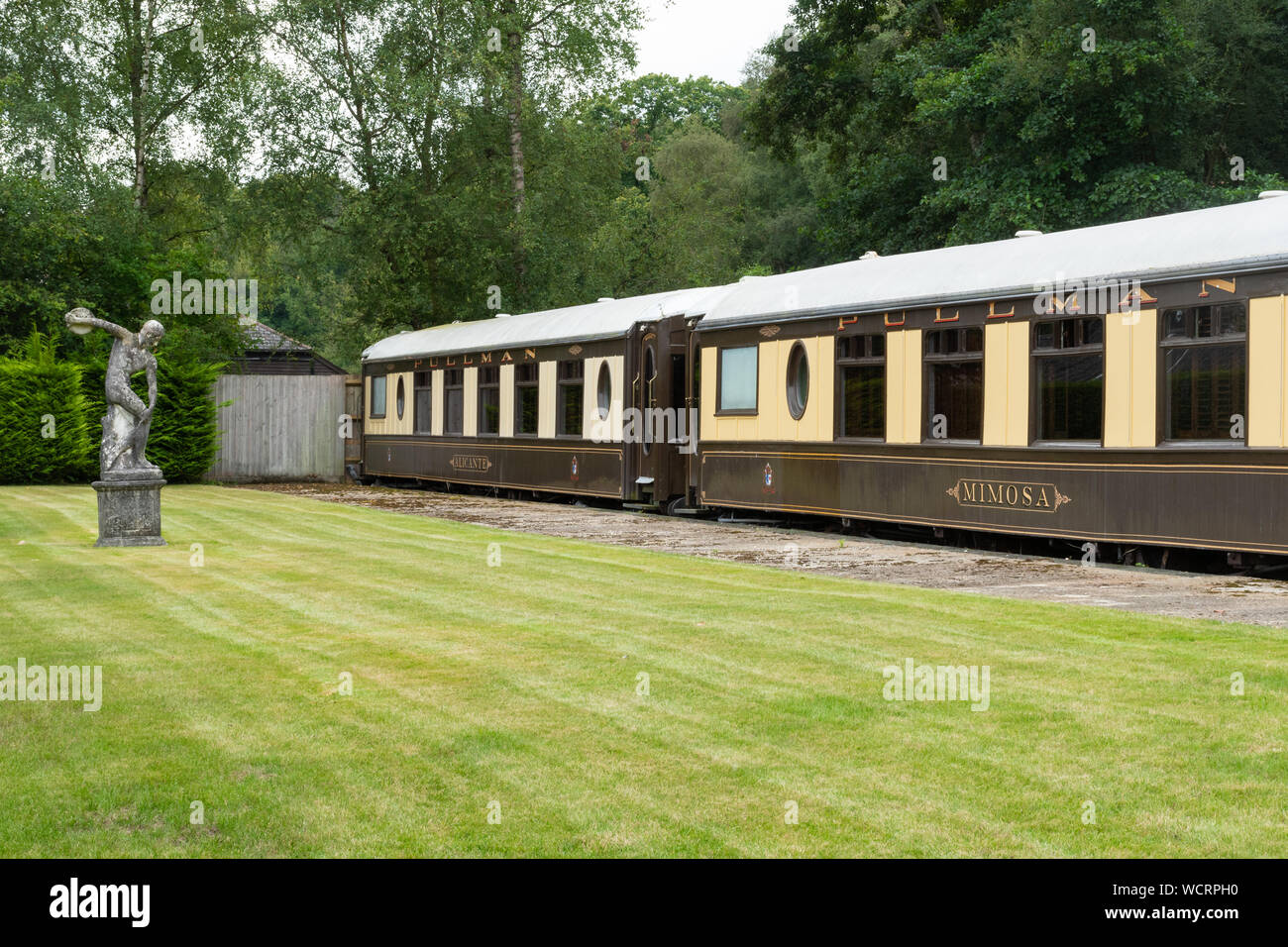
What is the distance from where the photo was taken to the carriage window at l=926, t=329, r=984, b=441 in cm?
1609

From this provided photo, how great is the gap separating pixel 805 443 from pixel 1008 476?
12.3 ft

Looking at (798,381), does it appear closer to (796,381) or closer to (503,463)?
(796,381)

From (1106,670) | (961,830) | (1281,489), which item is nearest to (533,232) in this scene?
(1281,489)

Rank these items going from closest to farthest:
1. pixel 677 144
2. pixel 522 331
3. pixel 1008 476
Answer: pixel 1008 476, pixel 522 331, pixel 677 144

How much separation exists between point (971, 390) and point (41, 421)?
65.1 ft

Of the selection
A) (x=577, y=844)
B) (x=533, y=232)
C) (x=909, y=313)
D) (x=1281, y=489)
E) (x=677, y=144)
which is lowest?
(x=577, y=844)

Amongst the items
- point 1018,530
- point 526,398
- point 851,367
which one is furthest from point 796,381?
point 526,398

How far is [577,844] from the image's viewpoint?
5.13m

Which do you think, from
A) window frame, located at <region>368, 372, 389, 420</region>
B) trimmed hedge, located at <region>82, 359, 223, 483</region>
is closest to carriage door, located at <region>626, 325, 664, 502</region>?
window frame, located at <region>368, 372, 389, 420</region>

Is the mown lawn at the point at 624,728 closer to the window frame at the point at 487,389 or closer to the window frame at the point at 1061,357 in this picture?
the window frame at the point at 1061,357

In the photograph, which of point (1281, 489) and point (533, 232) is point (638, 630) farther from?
point (533, 232)

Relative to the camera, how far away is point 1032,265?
15.5 meters
